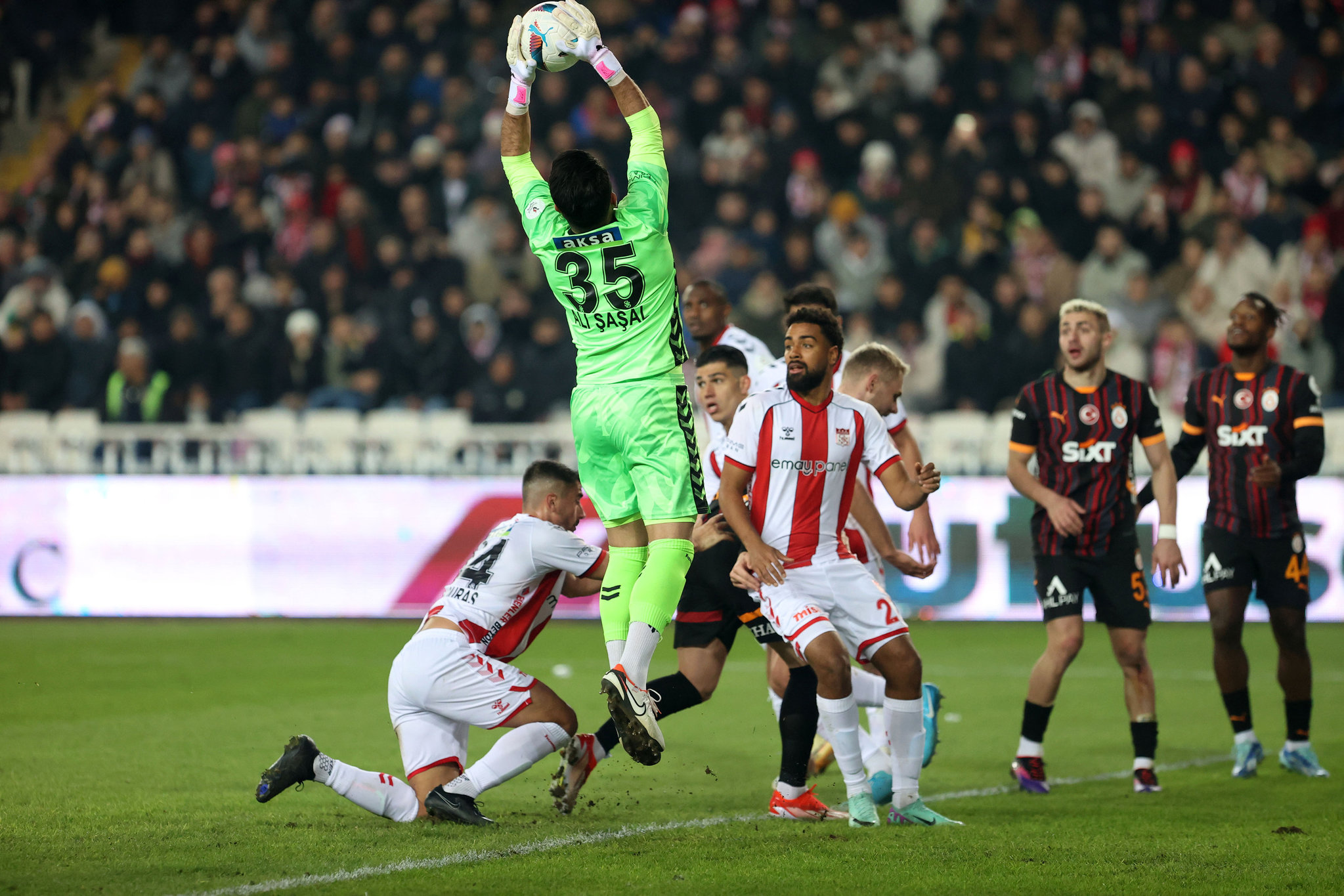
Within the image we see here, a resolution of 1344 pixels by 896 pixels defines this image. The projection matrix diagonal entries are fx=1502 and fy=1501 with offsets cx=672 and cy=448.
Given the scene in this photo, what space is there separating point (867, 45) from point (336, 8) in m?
7.05

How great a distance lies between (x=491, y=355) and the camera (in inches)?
603

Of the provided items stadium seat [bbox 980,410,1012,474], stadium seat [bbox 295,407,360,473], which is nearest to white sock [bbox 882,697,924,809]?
stadium seat [bbox 980,410,1012,474]

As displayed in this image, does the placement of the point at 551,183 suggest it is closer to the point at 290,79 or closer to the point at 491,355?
the point at 491,355

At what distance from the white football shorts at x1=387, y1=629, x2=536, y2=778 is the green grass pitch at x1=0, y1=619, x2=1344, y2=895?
1.11ft

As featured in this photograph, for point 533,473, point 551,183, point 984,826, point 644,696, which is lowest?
point 984,826

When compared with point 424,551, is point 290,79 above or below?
above

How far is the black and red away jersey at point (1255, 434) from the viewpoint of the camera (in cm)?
718

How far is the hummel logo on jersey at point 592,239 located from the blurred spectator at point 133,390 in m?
9.66

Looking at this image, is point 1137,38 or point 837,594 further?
point 1137,38

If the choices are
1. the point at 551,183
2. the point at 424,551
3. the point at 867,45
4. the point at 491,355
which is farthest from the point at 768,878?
the point at 867,45

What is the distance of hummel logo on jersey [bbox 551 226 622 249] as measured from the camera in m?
5.66

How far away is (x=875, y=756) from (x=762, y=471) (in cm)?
161

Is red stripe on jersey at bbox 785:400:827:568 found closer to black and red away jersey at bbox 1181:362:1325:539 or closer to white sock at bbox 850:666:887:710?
white sock at bbox 850:666:887:710

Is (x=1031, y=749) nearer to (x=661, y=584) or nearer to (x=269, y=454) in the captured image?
(x=661, y=584)
